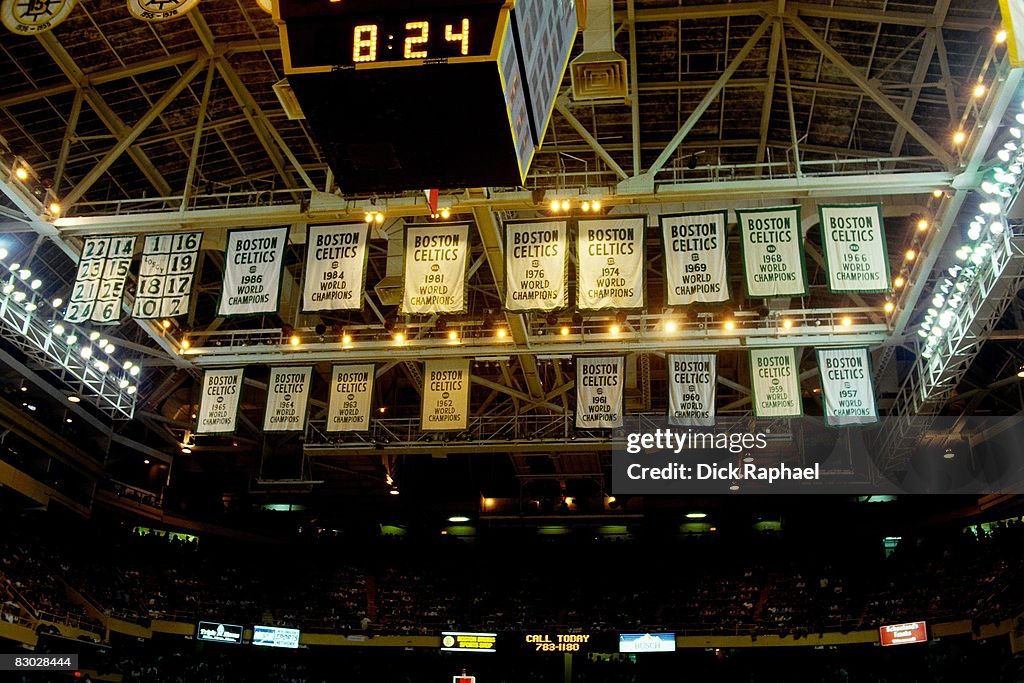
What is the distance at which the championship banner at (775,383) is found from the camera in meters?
20.1

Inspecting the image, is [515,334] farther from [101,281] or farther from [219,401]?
[101,281]

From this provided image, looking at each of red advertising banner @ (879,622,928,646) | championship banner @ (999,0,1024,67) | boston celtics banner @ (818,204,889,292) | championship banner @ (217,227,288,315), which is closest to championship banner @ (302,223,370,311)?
championship banner @ (217,227,288,315)

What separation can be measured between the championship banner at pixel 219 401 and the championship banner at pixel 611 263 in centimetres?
988

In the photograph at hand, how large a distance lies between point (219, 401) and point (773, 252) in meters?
13.5

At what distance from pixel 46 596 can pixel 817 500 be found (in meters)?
29.9

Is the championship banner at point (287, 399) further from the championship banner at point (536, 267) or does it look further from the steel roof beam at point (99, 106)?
the championship banner at point (536, 267)

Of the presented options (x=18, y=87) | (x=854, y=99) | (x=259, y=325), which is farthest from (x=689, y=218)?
(x=259, y=325)

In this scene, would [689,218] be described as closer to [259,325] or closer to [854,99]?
[854,99]

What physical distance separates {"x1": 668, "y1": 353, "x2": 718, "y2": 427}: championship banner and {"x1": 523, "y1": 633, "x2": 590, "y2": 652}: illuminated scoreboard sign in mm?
14633

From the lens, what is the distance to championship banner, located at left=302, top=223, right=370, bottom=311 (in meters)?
17.2

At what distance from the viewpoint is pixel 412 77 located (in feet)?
18.8

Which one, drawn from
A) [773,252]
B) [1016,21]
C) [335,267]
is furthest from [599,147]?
[1016,21]

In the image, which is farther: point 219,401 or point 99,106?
Result: point 219,401

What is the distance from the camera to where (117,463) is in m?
38.3
